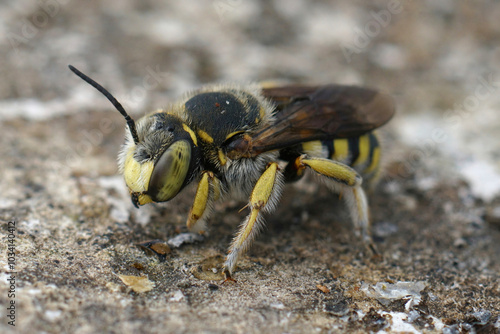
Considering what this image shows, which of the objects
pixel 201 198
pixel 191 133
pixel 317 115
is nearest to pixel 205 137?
pixel 191 133

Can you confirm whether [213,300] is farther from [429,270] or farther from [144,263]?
[429,270]

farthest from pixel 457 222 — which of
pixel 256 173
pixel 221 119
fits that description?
pixel 221 119

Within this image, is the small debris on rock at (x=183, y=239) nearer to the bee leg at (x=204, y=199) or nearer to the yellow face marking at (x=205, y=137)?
the bee leg at (x=204, y=199)

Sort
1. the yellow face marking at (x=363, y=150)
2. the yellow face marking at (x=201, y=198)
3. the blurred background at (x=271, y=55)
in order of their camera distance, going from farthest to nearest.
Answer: the blurred background at (x=271, y=55) < the yellow face marking at (x=363, y=150) < the yellow face marking at (x=201, y=198)

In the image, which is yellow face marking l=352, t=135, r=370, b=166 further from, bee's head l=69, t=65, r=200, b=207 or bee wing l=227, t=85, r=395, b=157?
bee's head l=69, t=65, r=200, b=207

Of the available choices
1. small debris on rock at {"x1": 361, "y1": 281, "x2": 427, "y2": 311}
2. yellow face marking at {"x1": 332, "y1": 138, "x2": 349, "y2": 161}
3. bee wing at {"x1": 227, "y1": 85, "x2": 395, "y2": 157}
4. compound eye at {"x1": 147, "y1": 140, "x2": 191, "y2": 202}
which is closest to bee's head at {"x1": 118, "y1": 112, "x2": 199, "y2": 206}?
compound eye at {"x1": 147, "y1": 140, "x2": 191, "y2": 202}

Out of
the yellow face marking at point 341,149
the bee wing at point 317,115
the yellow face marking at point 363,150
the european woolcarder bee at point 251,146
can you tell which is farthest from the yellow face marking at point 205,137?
the yellow face marking at point 363,150

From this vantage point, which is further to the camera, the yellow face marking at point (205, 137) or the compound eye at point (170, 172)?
the yellow face marking at point (205, 137)
